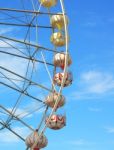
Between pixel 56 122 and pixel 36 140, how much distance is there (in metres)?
1.31

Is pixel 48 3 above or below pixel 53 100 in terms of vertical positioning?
above

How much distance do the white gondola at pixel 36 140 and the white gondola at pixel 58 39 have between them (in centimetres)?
458

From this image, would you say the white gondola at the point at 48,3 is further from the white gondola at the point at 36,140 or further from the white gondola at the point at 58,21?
the white gondola at the point at 36,140

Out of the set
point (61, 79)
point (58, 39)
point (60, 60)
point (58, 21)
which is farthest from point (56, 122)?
point (58, 21)

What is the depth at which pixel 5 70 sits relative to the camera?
22062mm

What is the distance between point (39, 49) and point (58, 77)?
1.58 metres

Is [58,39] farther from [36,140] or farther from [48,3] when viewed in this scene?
[36,140]

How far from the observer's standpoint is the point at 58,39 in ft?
77.4

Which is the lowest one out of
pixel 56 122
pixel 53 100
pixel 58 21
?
pixel 56 122

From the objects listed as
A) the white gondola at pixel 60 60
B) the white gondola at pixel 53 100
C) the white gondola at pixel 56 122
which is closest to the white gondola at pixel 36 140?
the white gondola at pixel 56 122

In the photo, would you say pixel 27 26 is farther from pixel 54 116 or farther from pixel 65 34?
pixel 54 116

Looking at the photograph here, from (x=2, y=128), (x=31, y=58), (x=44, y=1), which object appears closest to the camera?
(x=2, y=128)

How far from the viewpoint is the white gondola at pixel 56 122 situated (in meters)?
21.7

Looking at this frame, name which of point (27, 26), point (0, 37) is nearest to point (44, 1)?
point (27, 26)
